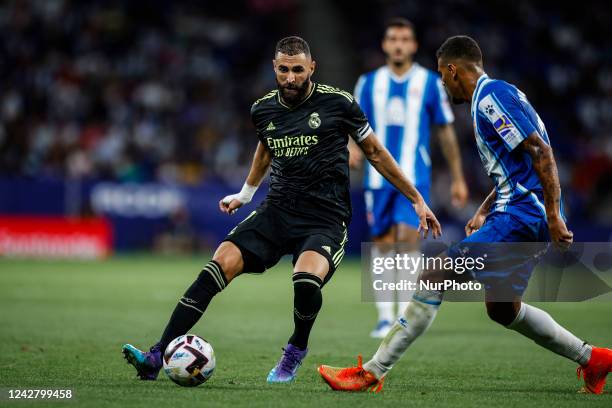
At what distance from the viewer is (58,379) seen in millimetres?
6891

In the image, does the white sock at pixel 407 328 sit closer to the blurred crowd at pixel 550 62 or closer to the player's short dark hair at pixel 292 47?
the player's short dark hair at pixel 292 47

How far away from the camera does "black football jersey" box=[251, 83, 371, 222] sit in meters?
7.21

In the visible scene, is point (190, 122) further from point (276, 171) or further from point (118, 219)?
point (276, 171)

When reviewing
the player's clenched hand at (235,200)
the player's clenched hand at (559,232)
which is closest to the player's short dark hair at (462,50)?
the player's clenched hand at (559,232)

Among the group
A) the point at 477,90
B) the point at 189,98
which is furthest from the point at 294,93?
the point at 189,98

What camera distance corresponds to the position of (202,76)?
25.8 meters

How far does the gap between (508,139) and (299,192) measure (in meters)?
1.62

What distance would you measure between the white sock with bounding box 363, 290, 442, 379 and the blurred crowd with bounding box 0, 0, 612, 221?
1564 cm

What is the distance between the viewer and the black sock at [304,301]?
679 cm

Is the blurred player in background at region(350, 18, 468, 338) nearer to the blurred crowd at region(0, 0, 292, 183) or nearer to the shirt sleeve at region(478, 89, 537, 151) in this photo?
the shirt sleeve at region(478, 89, 537, 151)

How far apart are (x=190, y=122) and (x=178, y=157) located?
1.13 meters

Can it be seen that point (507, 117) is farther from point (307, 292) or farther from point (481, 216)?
point (307, 292)

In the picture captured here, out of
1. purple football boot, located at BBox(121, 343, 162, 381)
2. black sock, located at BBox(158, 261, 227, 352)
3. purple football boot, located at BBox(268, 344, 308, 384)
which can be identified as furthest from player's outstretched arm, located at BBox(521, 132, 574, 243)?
purple football boot, located at BBox(121, 343, 162, 381)

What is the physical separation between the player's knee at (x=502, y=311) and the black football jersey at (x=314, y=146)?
1330mm
